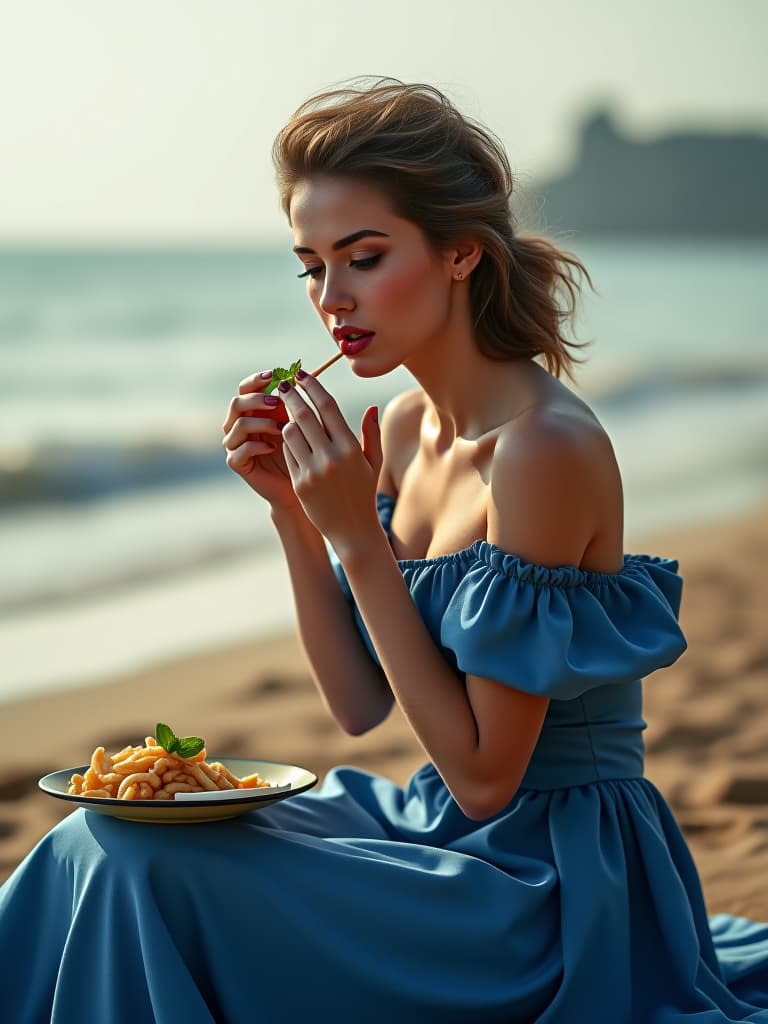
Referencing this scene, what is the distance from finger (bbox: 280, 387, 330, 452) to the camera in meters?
2.63

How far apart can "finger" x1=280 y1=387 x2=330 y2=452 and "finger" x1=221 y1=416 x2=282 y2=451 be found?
0.75ft

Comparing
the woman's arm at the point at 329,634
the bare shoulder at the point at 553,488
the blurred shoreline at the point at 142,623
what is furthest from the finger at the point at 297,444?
the blurred shoreline at the point at 142,623

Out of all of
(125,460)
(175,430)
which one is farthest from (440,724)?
(175,430)

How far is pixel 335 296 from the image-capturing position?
2.81 meters

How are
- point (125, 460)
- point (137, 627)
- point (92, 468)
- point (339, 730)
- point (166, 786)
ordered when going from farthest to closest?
point (125, 460)
point (92, 468)
point (137, 627)
point (339, 730)
point (166, 786)

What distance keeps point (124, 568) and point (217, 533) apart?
3.70 ft

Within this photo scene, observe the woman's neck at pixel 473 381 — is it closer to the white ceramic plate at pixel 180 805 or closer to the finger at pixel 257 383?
the finger at pixel 257 383

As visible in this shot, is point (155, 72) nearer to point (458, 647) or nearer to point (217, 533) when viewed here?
point (217, 533)

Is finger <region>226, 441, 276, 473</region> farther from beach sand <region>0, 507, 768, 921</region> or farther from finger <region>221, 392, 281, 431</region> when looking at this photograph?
beach sand <region>0, 507, 768, 921</region>

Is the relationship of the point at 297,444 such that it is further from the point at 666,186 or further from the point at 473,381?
the point at 666,186

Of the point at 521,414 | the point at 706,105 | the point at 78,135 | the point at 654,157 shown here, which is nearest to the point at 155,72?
the point at 78,135

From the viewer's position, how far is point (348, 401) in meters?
16.3

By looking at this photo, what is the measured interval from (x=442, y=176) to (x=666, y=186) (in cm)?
7390

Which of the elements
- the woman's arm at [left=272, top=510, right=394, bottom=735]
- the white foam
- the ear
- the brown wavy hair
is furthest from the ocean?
the woman's arm at [left=272, top=510, right=394, bottom=735]
